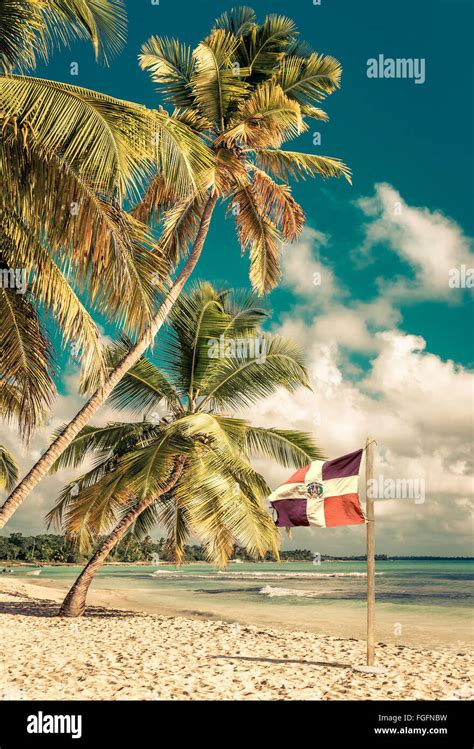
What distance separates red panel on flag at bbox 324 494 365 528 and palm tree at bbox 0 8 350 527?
4.93 meters

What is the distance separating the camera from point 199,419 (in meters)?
12.9

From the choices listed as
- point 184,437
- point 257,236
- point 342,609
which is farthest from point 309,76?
point 342,609

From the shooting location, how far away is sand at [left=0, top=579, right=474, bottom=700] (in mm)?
7891

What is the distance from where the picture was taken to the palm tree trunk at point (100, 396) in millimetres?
9867

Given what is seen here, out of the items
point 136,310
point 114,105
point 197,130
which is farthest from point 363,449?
point 197,130

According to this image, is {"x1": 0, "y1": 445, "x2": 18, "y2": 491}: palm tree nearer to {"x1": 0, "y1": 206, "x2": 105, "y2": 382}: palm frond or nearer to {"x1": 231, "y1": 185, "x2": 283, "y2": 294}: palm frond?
{"x1": 231, "y1": 185, "x2": 283, "y2": 294}: palm frond

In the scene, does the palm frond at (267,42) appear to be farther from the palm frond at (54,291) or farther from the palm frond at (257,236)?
the palm frond at (54,291)

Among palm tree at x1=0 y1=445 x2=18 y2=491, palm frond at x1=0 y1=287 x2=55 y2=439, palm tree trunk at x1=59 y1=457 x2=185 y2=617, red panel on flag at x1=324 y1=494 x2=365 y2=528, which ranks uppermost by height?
palm frond at x1=0 y1=287 x2=55 y2=439

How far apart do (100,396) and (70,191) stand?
4071 mm

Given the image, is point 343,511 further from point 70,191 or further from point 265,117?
point 265,117

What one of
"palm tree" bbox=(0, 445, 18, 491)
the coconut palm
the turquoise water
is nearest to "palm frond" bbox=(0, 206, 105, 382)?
the coconut palm

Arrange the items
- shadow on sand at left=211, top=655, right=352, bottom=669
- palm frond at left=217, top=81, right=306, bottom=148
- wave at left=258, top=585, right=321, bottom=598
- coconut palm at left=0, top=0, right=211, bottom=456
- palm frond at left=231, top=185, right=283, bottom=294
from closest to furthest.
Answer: coconut palm at left=0, top=0, right=211, bottom=456, shadow on sand at left=211, top=655, right=352, bottom=669, palm frond at left=217, top=81, right=306, bottom=148, palm frond at left=231, top=185, right=283, bottom=294, wave at left=258, top=585, right=321, bottom=598
